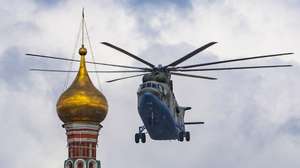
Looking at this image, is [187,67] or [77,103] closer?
[187,67]

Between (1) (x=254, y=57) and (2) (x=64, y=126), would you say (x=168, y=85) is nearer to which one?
(1) (x=254, y=57)

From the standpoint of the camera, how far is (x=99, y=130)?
7794 cm

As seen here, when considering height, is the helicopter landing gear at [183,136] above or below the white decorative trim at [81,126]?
below

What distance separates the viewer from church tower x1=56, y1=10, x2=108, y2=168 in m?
76.8

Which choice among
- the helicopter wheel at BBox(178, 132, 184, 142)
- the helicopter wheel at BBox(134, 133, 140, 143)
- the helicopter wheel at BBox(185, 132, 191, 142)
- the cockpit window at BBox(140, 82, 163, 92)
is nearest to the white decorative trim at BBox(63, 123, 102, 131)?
the helicopter wheel at BBox(134, 133, 140, 143)

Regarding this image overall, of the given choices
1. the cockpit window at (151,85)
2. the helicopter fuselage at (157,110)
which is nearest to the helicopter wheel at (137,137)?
the helicopter fuselage at (157,110)

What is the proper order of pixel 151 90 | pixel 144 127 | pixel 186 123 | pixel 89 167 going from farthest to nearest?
pixel 89 167 → pixel 186 123 → pixel 144 127 → pixel 151 90

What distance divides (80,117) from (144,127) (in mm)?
17461

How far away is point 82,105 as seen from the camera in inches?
3022

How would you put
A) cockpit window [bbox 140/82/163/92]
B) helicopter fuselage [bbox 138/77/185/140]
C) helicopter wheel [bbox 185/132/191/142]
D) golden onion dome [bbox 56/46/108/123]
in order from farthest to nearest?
golden onion dome [bbox 56/46/108/123]
helicopter wheel [bbox 185/132/191/142]
cockpit window [bbox 140/82/163/92]
helicopter fuselage [bbox 138/77/185/140]

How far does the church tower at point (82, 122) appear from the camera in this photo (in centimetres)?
7675

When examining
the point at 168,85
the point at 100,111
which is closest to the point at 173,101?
the point at 168,85

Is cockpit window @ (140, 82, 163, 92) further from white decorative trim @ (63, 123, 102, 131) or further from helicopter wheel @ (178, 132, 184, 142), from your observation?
white decorative trim @ (63, 123, 102, 131)

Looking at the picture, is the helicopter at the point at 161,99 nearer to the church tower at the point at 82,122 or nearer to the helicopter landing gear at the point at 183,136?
the helicopter landing gear at the point at 183,136
